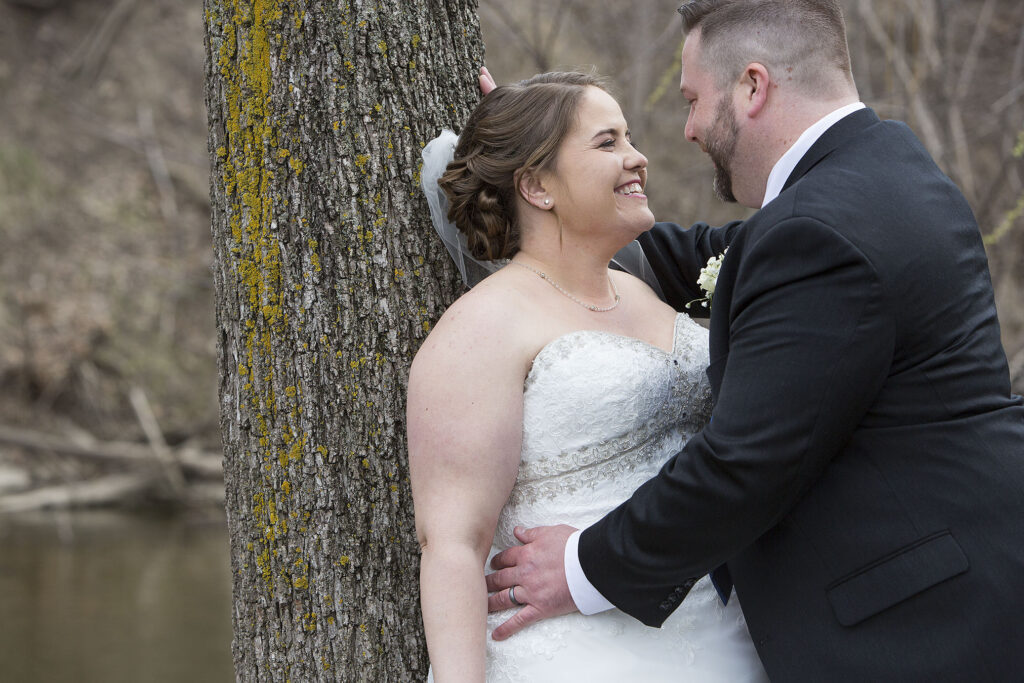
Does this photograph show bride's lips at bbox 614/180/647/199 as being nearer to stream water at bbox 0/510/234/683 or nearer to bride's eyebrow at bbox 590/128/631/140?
bride's eyebrow at bbox 590/128/631/140

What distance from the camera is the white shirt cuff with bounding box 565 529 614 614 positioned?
6.63 feet

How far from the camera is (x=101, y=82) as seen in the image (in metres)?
13.7

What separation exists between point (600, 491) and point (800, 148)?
0.83 metres

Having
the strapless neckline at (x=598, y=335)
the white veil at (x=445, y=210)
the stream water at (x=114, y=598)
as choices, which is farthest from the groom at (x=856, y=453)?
the stream water at (x=114, y=598)

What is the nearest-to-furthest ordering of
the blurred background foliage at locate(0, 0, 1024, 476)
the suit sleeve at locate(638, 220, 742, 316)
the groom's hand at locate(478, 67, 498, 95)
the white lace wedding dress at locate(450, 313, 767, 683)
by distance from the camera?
the white lace wedding dress at locate(450, 313, 767, 683)
the groom's hand at locate(478, 67, 498, 95)
the suit sleeve at locate(638, 220, 742, 316)
the blurred background foliage at locate(0, 0, 1024, 476)

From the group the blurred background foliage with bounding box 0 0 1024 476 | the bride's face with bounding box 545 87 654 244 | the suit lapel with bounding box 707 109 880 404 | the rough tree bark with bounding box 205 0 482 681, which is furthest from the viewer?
the blurred background foliage with bounding box 0 0 1024 476

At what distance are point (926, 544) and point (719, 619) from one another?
0.54 meters

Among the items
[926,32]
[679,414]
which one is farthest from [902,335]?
[926,32]

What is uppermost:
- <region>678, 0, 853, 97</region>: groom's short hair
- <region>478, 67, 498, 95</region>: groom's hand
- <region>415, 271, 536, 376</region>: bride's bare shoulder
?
<region>478, 67, 498, 95</region>: groom's hand

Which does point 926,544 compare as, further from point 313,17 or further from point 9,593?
point 9,593

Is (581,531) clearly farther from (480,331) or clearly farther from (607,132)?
(607,132)

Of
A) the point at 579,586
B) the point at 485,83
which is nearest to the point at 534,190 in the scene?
the point at 485,83

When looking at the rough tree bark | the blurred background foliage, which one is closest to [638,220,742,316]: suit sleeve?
the rough tree bark

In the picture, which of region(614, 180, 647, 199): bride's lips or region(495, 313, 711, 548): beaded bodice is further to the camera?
region(614, 180, 647, 199): bride's lips
